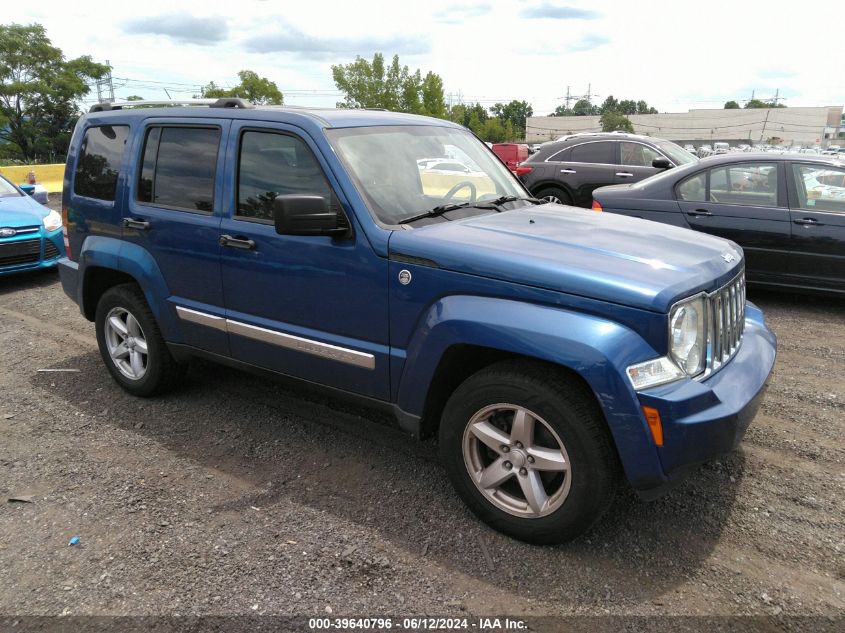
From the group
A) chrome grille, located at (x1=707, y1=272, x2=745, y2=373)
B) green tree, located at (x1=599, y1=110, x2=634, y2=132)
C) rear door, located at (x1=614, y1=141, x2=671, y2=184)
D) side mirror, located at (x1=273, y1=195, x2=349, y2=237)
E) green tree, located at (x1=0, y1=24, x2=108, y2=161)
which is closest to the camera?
chrome grille, located at (x1=707, y1=272, x2=745, y2=373)

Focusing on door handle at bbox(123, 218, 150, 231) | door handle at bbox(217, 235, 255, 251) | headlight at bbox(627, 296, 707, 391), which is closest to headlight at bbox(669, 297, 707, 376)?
headlight at bbox(627, 296, 707, 391)

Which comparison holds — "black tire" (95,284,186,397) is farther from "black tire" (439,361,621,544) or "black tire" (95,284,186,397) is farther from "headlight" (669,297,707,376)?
"headlight" (669,297,707,376)

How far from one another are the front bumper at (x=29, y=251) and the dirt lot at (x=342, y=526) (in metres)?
4.11

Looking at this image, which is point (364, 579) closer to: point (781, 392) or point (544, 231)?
point (544, 231)

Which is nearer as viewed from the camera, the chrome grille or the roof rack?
the chrome grille

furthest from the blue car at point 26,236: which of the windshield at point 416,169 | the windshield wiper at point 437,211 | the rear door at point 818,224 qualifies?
the rear door at point 818,224

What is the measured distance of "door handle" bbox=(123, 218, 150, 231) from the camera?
4.24 m

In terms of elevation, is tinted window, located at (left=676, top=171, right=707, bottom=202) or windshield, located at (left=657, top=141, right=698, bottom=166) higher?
windshield, located at (left=657, top=141, right=698, bottom=166)

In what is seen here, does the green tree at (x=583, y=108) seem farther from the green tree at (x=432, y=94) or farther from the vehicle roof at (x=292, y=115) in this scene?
the vehicle roof at (x=292, y=115)

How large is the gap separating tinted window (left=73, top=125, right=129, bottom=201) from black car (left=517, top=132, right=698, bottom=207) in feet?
24.5

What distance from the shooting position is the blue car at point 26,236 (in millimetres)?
8016

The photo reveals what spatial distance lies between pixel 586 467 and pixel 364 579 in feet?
3.49

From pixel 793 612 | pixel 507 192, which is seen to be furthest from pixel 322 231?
pixel 793 612

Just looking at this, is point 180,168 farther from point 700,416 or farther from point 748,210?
point 748,210
